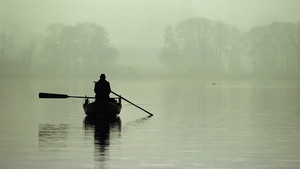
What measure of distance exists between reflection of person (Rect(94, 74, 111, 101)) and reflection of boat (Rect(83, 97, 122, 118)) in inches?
12.8

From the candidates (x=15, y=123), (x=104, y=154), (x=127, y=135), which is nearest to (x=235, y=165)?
(x=104, y=154)

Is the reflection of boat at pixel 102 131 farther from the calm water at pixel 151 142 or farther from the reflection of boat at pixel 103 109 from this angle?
the reflection of boat at pixel 103 109

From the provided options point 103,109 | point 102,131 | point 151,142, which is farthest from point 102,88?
point 151,142

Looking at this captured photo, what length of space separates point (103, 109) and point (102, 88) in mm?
1277

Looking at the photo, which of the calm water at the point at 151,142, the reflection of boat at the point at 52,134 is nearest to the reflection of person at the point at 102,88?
the calm water at the point at 151,142

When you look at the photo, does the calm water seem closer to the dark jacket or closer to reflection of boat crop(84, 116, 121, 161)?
reflection of boat crop(84, 116, 121, 161)

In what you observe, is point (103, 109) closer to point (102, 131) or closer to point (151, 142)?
point (102, 131)

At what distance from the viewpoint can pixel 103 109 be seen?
134ft

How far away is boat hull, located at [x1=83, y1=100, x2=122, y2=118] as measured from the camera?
133 feet

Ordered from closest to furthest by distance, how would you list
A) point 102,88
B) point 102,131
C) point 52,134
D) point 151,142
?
point 151,142
point 52,134
point 102,131
point 102,88

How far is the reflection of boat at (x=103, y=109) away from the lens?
40656mm

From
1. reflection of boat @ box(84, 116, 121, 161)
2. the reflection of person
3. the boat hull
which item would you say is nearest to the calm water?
reflection of boat @ box(84, 116, 121, 161)

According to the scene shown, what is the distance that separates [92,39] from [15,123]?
116074 millimetres

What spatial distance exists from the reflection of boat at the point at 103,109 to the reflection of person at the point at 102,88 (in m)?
0.33
